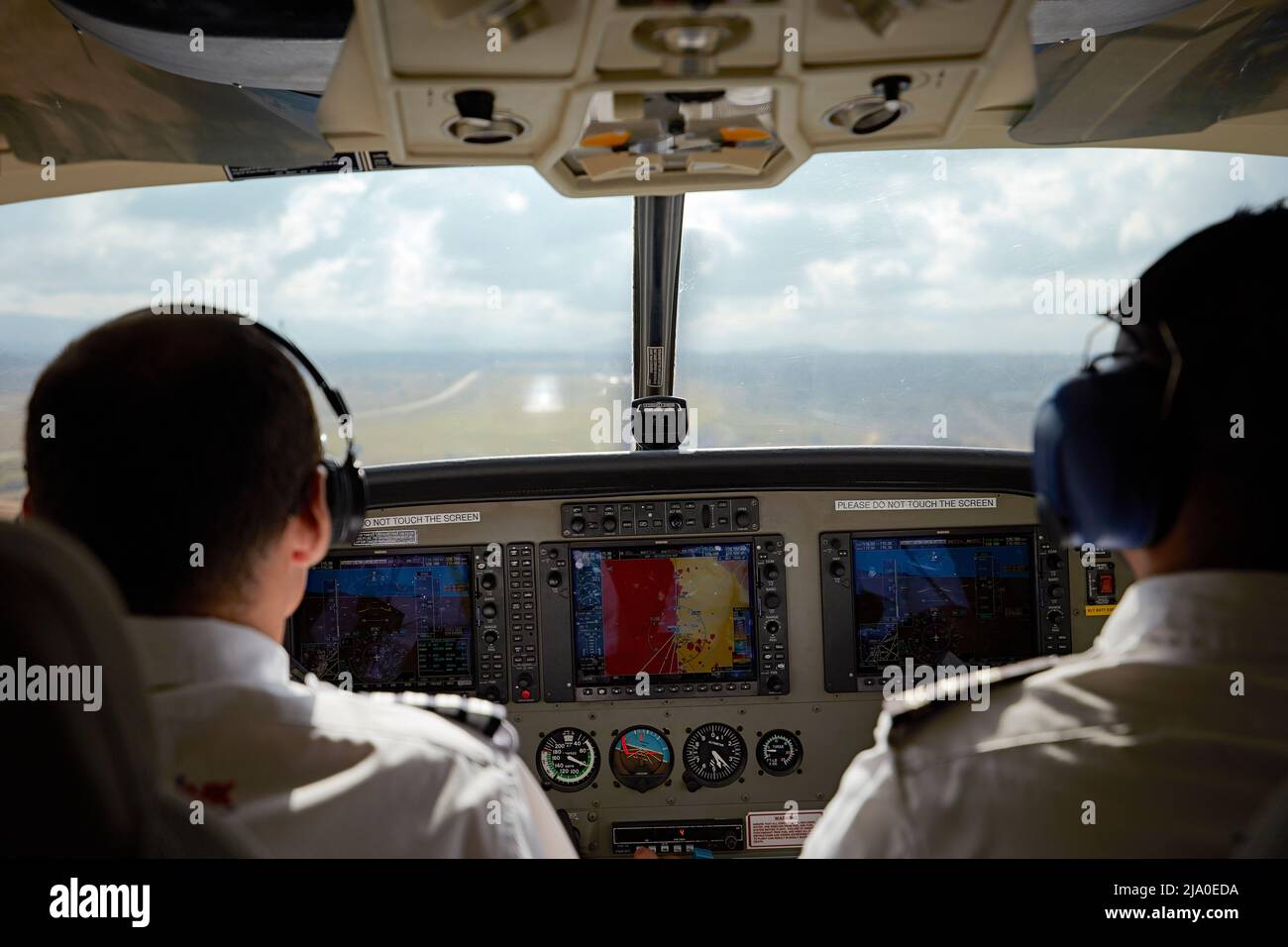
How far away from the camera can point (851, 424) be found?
9.79 ft

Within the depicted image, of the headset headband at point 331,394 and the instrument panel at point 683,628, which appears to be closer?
the headset headband at point 331,394

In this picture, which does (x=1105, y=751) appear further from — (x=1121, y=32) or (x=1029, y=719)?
(x=1121, y=32)

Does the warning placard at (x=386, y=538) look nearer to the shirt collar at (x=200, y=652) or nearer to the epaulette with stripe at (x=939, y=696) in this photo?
the shirt collar at (x=200, y=652)

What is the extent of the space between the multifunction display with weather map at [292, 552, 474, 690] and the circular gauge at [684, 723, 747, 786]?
0.73 m

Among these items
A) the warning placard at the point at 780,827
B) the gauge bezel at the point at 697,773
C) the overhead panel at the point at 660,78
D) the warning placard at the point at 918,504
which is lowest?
the warning placard at the point at 780,827

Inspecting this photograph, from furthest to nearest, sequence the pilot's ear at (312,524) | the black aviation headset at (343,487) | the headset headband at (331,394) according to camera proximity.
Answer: the headset headband at (331,394) < the black aviation headset at (343,487) < the pilot's ear at (312,524)

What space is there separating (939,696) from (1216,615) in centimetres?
25

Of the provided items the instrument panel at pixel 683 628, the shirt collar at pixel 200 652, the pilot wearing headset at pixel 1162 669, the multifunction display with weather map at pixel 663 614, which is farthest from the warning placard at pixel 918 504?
the shirt collar at pixel 200 652

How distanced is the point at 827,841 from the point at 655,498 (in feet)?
6.24

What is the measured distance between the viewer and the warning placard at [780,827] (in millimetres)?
2711

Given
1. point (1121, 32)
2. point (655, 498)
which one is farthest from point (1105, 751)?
point (655, 498)

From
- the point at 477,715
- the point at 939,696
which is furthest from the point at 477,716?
the point at 939,696

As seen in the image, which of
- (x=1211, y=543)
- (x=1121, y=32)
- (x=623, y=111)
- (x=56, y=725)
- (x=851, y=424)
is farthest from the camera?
(x=851, y=424)

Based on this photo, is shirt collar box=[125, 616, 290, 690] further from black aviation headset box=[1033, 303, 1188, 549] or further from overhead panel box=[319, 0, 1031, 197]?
black aviation headset box=[1033, 303, 1188, 549]
